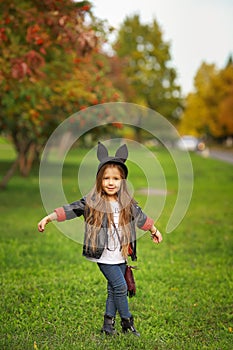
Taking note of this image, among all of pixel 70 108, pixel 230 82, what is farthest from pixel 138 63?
pixel 70 108

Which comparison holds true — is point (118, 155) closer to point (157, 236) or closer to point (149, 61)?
point (157, 236)

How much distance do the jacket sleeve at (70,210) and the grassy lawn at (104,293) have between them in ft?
3.27

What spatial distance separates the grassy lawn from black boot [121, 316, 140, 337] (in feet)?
0.33

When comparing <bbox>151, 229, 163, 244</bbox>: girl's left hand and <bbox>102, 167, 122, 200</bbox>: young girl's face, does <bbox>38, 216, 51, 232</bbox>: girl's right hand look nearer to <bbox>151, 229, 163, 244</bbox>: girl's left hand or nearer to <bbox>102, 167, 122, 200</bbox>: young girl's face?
<bbox>102, 167, 122, 200</bbox>: young girl's face

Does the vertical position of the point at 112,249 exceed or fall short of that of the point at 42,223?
it falls short

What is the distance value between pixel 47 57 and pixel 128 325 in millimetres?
9169

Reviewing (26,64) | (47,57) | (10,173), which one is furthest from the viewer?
(10,173)

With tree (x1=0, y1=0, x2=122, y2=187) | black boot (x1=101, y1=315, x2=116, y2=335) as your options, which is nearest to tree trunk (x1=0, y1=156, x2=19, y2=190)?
tree (x1=0, y1=0, x2=122, y2=187)

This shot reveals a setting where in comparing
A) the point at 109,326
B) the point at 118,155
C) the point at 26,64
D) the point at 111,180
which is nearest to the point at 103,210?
the point at 111,180

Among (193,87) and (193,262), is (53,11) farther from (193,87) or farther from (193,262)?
(193,87)

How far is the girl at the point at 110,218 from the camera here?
4152mm

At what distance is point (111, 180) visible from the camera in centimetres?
419

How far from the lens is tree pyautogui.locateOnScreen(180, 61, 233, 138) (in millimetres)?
60625

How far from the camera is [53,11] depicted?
27.1 ft
